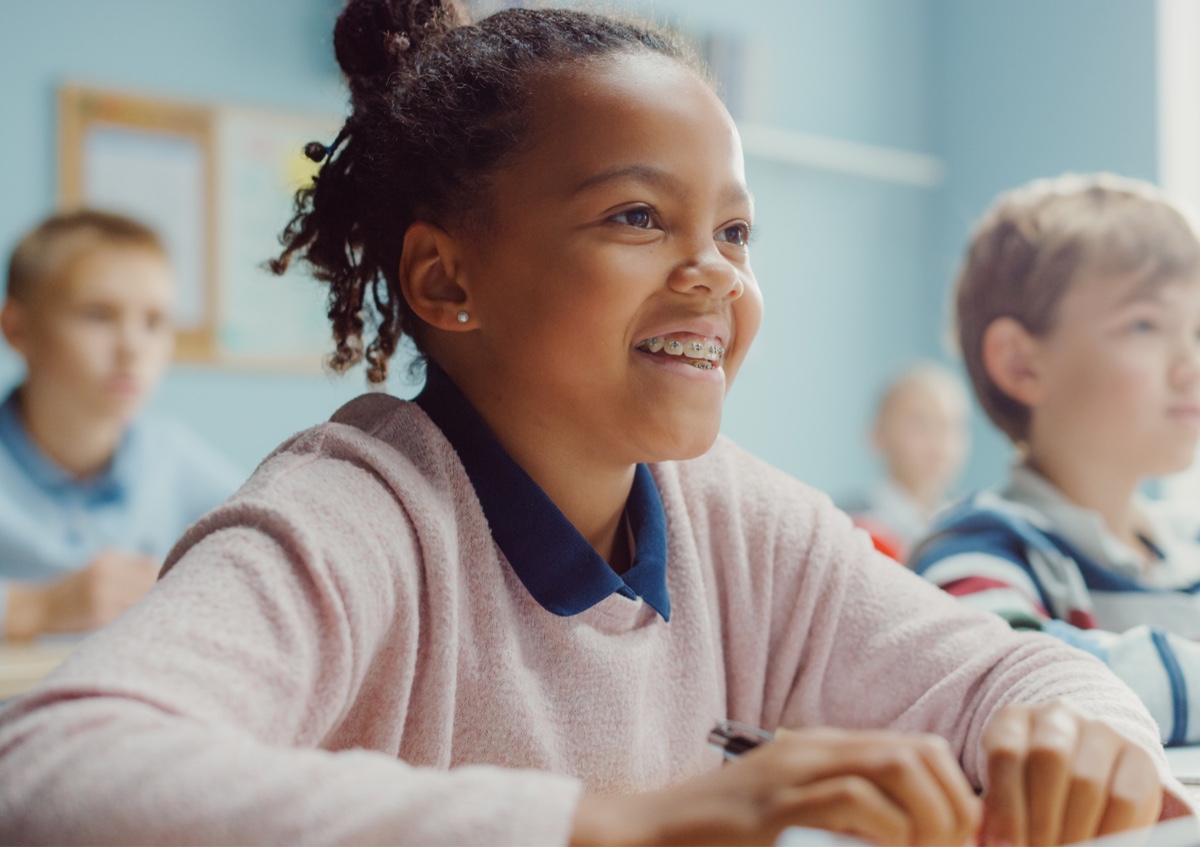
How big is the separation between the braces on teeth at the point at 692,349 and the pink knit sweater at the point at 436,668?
0.13 metres

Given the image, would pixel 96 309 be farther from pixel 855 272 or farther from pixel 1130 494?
pixel 855 272

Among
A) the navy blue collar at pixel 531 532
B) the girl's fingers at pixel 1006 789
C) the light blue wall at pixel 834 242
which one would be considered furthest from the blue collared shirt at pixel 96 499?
the light blue wall at pixel 834 242

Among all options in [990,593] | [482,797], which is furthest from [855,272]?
[482,797]

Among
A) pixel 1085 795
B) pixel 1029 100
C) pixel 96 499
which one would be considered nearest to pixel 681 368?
pixel 1085 795

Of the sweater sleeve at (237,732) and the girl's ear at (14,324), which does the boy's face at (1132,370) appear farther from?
the girl's ear at (14,324)

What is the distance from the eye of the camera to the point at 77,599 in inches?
62.1

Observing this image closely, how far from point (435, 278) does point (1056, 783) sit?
1.57 feet

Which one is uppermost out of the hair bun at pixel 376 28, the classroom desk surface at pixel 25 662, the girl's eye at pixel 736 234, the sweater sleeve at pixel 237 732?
the hair bun at pixel 376 28

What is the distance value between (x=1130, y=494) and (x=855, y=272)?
8.81ft

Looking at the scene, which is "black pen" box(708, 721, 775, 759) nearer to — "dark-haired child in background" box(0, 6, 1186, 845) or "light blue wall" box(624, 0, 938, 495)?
"dark-haired child in background" box(0, 6, 1186, 845)

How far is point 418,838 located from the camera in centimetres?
41

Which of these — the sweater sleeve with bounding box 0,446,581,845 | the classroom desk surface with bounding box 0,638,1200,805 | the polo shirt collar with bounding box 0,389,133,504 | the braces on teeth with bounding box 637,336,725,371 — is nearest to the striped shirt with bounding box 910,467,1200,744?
the classroom desk surface with bounding box 0,638,1200,805

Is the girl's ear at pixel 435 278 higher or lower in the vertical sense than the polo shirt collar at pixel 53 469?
higher

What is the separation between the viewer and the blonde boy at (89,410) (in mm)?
1829
